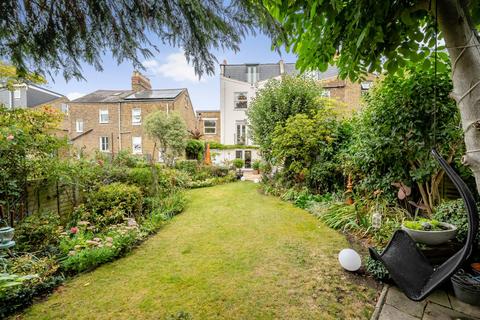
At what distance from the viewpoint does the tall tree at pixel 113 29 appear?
1.86 metres

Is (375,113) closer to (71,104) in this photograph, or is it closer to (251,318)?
(251,318)

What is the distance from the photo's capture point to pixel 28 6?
1814 mm

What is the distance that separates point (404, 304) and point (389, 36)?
2697 millimetres

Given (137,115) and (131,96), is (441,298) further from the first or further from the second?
(131,96)

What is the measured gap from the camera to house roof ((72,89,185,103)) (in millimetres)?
19141

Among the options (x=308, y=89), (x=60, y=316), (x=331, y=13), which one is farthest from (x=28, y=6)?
(x=308, y=89)

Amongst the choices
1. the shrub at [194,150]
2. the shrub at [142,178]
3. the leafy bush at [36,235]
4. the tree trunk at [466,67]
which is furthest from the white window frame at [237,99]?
the tree trunk at [466,67]

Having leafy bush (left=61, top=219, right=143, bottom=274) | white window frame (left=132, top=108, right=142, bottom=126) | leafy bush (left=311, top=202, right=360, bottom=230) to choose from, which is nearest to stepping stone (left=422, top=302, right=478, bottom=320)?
leafy bush (left=311, top=202, right=360, bottom=230)

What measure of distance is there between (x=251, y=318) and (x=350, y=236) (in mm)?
2915

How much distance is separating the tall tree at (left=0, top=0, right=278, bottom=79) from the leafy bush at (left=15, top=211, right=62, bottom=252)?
107 inches

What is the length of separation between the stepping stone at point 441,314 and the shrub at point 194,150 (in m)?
14.1

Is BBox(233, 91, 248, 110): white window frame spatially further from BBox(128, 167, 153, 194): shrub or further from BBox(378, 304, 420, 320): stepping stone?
BBox(378, 304, 420, 320): stepping stone

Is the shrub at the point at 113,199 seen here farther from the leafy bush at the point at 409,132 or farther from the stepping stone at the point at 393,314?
the leafy bush at the point at 409,132

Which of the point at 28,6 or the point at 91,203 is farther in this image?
the point at 91,203
